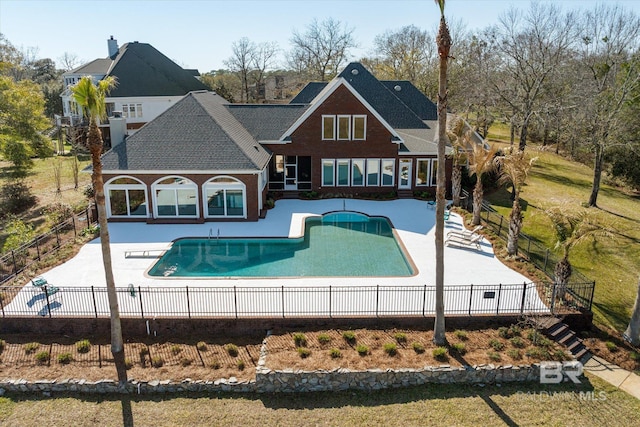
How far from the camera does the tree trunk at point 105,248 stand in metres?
11.9

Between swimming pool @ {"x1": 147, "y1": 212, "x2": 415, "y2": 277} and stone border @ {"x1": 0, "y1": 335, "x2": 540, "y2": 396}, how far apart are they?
18.6ft

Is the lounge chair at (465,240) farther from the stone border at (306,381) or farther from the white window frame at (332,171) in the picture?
the white window frame at (332,171)

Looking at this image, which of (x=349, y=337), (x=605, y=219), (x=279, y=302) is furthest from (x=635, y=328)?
(x=605, y=219)

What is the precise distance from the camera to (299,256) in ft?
66.1

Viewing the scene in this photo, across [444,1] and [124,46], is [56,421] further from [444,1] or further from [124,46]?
[124,46]

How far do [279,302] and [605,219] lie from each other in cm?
2024

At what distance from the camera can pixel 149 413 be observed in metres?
11.6

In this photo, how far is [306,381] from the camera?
41.1ft

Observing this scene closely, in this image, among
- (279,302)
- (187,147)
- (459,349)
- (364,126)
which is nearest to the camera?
(459,349)

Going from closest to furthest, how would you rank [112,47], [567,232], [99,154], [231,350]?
[99,154]
[231,350]
[567,232]
[112,47]

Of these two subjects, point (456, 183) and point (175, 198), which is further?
point (456, 183)

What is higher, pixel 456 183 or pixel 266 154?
pixel 266 154

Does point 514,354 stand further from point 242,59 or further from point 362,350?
point 242,59

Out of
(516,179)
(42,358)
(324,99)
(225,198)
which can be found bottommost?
(42,358)
